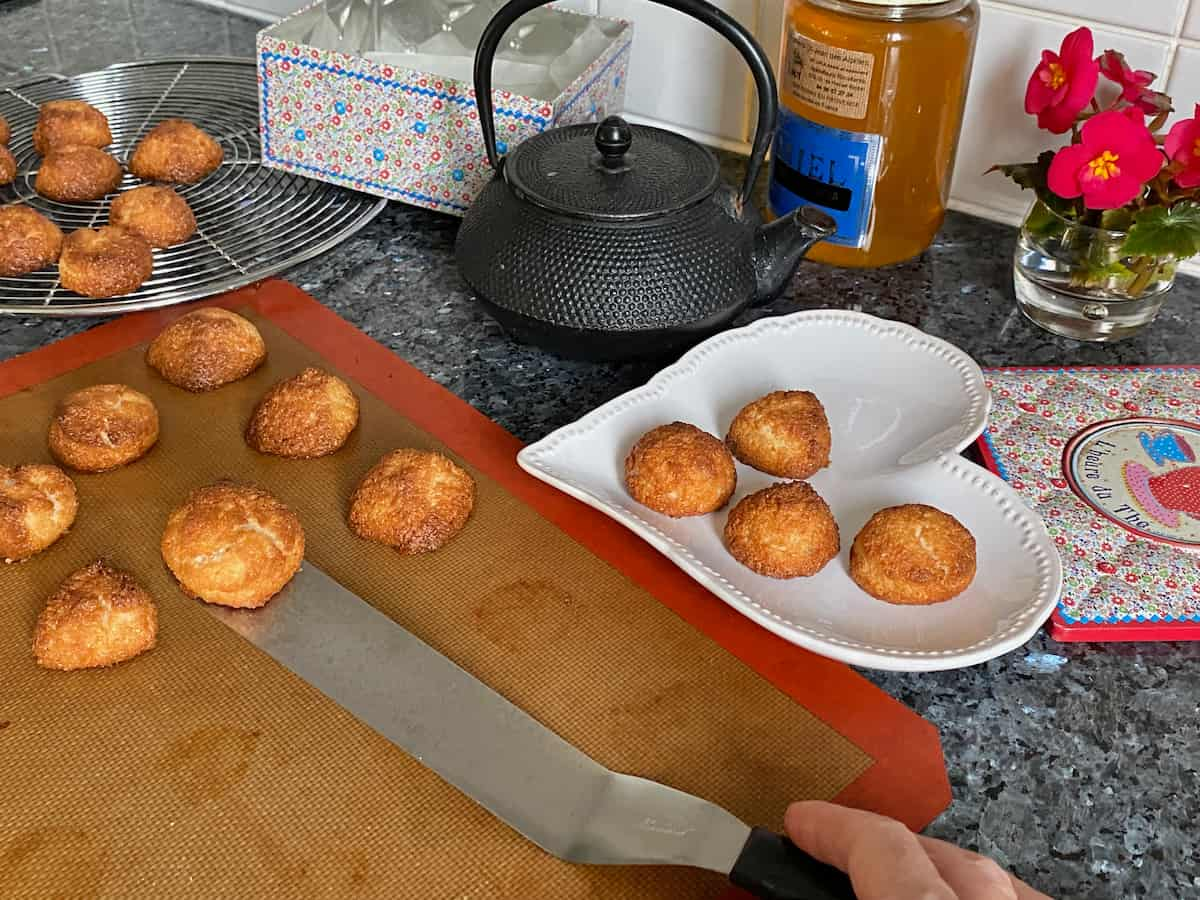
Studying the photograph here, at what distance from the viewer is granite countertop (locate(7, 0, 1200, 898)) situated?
628 mm

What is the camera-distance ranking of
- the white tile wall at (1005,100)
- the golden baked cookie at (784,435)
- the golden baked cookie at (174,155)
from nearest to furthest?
1. the golden baked cookie at (784,435)
2. the white tile wall at (1005,100)
3. the golden baked cookie at (174,155)

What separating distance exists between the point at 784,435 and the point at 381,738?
356 millimetres

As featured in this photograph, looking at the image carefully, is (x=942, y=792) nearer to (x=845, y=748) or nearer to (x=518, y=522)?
(x=845, y=748)

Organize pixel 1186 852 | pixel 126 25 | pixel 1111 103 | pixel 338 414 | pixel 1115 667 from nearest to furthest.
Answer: pixel 1186 852 < pixel 1115 667 < pixel 338 414 < pixel 1111 103 < pixel 126 25

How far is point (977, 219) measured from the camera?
120 cm

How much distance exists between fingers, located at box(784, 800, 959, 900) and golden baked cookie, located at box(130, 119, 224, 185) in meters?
0.93

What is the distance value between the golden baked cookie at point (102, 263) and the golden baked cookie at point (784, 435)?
57 centimetres

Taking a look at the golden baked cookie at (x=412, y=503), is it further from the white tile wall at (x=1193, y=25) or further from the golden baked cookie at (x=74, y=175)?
the white tile wall at (x=1193, y=25)

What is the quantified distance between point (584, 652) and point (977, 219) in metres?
0.74

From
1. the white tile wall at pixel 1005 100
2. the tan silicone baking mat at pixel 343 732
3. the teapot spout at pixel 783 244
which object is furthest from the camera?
the white tile wall at pixel 1005 100

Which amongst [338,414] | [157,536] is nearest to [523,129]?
[338,414]

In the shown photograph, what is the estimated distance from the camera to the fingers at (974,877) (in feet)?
1.70

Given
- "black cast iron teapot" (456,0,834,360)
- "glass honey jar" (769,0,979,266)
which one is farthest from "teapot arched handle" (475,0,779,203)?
"glass honey jar" (769,0,979,266)

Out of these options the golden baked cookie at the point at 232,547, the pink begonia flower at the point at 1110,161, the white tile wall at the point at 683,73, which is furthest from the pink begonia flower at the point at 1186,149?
the golden baked cookie at the point at 232,547
